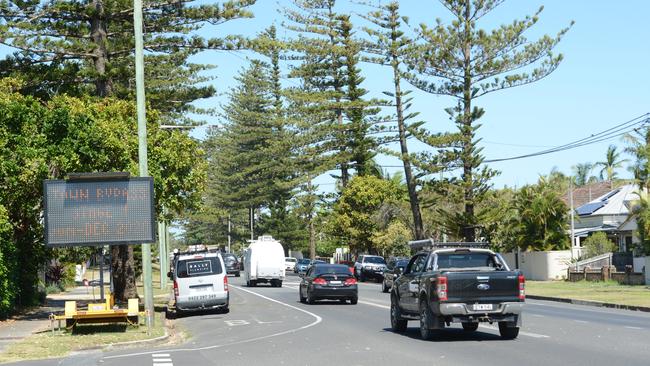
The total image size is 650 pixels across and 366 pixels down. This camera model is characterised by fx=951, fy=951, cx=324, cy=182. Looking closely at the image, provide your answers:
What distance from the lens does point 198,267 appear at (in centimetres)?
3133

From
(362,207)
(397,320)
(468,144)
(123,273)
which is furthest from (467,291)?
(362,207)

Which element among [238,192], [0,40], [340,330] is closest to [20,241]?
[0,40]

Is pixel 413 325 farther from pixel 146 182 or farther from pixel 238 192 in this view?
pixel 238 192

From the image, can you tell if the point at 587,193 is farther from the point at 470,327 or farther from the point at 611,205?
the point at 470,327

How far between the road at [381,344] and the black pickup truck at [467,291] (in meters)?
0.44

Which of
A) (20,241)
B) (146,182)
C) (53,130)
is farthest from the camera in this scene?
(20,241)

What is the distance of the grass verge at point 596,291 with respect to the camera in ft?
109

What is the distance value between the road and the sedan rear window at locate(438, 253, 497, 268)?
1454mm

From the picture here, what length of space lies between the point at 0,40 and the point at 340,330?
59.9 feet

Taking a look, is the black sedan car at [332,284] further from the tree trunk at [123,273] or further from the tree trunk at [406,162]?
the tree trunk at [406,162]

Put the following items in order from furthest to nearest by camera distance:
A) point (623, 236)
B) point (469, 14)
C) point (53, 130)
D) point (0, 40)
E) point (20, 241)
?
point (623, 236), point (469, 14), point (0, 40), point (20, 241), point (53, 130)

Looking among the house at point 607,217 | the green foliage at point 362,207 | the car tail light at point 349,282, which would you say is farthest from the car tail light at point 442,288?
the green foliage at point 362,207

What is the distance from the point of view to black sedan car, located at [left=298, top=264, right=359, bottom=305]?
3362cm

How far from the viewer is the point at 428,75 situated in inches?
2237
